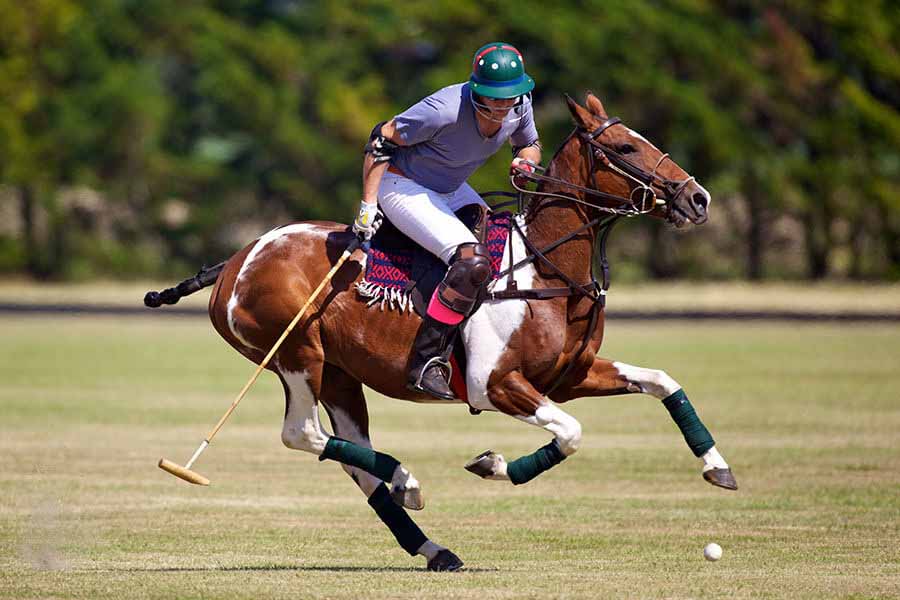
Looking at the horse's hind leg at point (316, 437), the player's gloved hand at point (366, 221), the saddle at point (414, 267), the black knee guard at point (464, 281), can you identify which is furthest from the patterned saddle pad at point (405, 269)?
the horse's hind leg at point (316, 437)

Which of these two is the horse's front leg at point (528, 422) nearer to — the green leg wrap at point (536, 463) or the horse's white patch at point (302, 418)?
the green leg wrap at point (536, 463)

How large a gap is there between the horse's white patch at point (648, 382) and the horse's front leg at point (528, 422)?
1.70 feet

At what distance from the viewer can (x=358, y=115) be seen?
174 ft

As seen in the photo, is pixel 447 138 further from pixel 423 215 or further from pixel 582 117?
pixel 582 117

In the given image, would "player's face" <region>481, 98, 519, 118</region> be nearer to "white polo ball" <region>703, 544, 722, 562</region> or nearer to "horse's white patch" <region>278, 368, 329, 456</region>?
"horse's white patch" <region>278, 368, 329, 456</region>

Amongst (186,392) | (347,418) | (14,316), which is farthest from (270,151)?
(347,418)

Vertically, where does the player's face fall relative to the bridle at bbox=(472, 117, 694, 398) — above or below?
above

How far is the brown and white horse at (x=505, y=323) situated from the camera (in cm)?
912

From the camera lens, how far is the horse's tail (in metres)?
10.2

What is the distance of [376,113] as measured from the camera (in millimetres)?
53656

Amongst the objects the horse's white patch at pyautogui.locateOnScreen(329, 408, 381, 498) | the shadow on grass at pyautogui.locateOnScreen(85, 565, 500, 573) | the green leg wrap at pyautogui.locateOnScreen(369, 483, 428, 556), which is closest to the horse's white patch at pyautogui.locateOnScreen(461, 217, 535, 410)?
the green leg wrap at pyautogui.locateOnScreen(369, 483, 428, 556)

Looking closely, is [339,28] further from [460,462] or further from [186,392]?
[460,462]

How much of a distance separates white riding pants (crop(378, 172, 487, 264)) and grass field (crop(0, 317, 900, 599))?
1.83 meters

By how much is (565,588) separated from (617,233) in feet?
145
